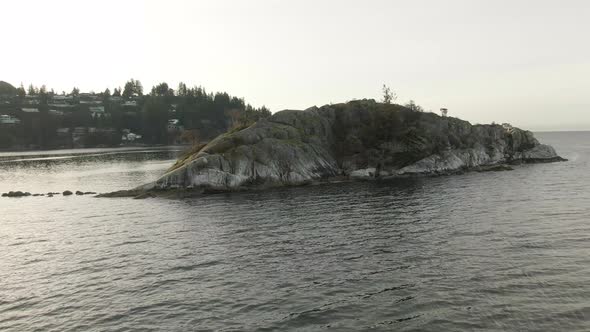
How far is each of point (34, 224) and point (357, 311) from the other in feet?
136

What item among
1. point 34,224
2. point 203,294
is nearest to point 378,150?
point 34,224

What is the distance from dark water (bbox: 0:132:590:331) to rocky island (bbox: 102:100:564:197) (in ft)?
56.5

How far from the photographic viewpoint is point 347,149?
88.5 meters

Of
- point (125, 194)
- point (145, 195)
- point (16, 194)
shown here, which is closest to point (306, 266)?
point (145, 195)

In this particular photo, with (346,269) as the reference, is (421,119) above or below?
above

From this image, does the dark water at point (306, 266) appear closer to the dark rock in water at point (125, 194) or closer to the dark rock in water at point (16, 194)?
the dark rock in water at point (125, 194)

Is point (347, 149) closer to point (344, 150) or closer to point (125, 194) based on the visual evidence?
point (344, 150)

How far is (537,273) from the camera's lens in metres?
24.5

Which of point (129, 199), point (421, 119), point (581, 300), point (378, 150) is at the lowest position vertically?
point (581, 300)

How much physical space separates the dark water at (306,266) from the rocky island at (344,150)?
17.2 m

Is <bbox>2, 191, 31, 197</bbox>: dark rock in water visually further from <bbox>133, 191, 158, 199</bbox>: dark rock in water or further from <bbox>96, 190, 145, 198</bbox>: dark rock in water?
<bbox>133, 191, 158, 199</bbox>: dark rock in water

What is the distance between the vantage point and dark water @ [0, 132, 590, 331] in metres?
20.3

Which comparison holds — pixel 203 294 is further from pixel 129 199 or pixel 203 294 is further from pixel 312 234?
pixel 129 199

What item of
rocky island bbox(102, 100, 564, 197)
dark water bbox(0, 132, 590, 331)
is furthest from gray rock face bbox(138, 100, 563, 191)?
dark water bbox(0, 132, 590, 331)
